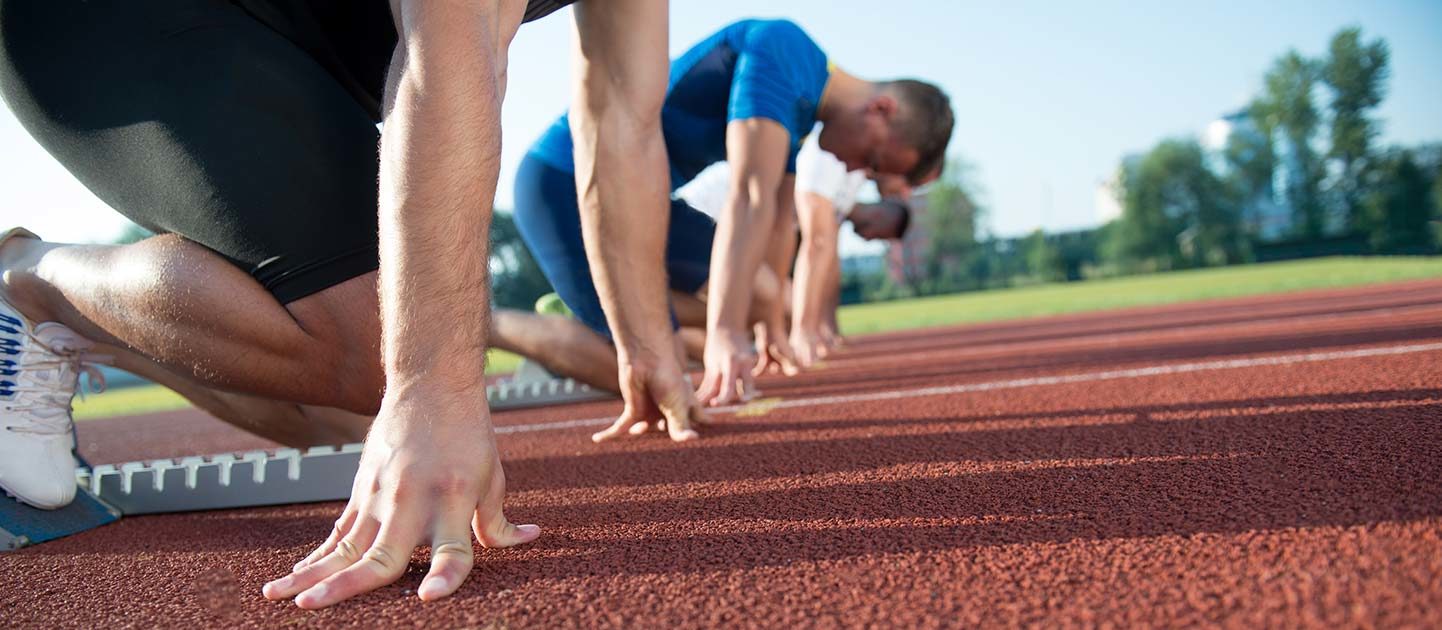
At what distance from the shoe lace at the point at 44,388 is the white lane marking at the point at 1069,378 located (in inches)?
65.6

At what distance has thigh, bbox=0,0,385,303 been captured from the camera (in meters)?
1.71

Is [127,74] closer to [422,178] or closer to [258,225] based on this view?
[258,225]

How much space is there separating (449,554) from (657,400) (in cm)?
138

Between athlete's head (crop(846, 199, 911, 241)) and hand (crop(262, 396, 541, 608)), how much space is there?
7.09m

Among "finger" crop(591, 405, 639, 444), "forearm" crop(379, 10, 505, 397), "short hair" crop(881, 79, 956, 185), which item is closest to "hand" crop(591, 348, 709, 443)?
"finger" crop(591, 405, 639, 444)

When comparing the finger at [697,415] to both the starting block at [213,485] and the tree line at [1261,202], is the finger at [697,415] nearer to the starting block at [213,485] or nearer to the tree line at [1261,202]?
the starting block at [213,485]

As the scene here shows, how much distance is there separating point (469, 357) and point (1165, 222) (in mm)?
62102

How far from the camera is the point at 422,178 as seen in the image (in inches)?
49.9

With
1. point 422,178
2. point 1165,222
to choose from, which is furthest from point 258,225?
point 1165,222

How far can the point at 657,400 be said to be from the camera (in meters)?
2.53

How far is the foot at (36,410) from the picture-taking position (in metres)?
1.75

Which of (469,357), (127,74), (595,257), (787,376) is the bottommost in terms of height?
(787,376)

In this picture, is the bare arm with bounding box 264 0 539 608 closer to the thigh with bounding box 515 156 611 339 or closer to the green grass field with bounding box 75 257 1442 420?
the thigh with bounding box 515 156 611 339

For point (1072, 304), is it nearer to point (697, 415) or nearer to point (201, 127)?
point (697, 415)
